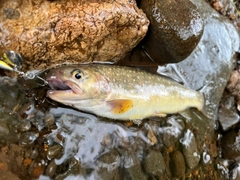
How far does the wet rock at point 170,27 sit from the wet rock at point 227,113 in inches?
54.7

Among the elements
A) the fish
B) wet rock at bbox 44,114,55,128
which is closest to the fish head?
the fish

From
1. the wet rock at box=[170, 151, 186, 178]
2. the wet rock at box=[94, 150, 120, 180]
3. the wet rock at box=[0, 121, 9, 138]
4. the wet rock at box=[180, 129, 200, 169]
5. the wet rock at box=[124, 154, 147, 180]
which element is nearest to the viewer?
the wet rock at box=[0, 121, 9, 138]

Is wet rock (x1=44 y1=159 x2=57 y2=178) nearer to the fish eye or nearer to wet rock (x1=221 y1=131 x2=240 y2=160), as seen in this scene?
the fish eye

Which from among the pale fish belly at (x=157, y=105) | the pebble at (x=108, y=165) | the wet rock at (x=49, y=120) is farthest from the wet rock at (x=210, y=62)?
the wet rock at (x=49, y=120)

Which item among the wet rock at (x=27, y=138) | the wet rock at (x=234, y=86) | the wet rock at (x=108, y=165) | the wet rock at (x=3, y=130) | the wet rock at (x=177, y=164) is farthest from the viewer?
the wet rock at (x=234, y=86)

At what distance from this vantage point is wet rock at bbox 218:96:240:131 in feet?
17.6

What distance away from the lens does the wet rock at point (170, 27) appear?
435 cm

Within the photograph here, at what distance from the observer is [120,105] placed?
148 inches

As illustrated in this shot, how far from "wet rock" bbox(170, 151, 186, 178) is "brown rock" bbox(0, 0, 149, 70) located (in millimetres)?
1793

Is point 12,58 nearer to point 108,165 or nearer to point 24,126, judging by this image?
point 24,126

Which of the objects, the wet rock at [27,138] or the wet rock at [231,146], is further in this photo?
the wet rock at [231,146]

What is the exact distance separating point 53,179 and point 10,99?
1032 mm

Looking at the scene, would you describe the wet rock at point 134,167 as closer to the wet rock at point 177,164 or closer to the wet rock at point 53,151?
the wet rock at point 177,164

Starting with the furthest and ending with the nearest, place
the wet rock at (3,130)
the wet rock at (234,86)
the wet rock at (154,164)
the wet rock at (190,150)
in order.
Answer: the wet rock at (234,86) → the wet rock at (190,150) → the wet rock at (154,164) → the wet rock at (3,130)
